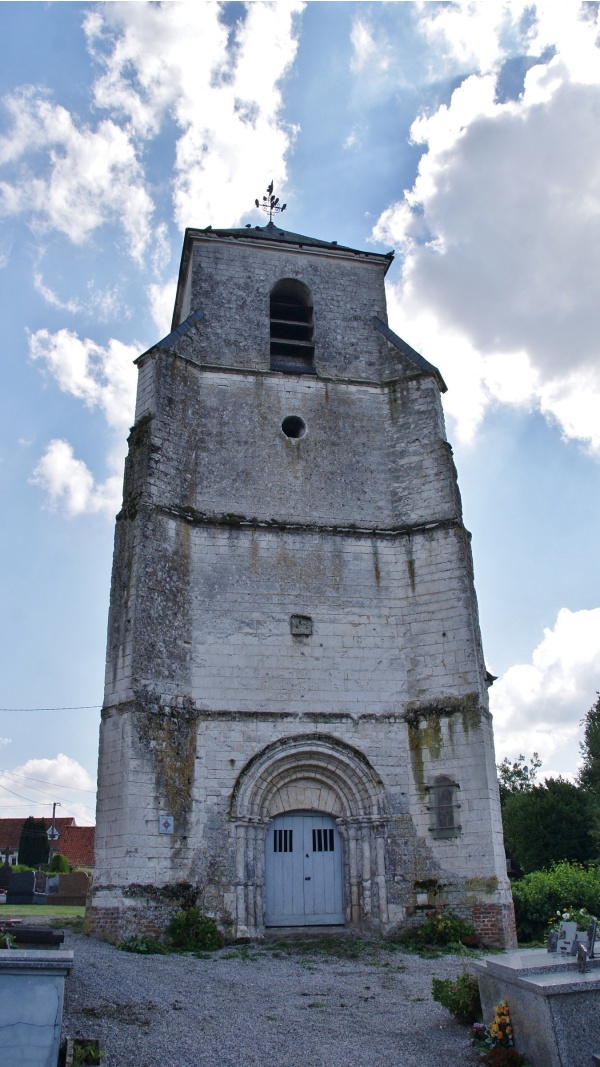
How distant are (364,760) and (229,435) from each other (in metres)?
6.00

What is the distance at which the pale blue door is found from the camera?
11992 mm

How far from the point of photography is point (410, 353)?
15.7 metres

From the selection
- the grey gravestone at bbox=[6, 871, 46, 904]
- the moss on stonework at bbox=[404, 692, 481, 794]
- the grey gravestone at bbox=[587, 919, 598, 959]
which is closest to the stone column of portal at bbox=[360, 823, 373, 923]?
the moss on stonework at bbox=[404, 692, 481, 794]

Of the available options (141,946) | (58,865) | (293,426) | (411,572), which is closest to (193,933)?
(141,946)

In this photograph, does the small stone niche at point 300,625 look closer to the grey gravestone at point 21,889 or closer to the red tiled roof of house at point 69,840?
the grey gravestone at point 21,889

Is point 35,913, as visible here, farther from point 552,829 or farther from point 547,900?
point 552,829

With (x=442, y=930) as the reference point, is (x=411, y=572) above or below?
above

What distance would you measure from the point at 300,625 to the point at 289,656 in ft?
1.79

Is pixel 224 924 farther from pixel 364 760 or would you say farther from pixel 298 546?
pixel 298 546

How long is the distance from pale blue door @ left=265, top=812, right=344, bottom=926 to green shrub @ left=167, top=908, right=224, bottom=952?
124cm

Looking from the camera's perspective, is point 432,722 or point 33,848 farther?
point 33,848

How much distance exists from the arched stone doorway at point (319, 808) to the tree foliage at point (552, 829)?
989 cm

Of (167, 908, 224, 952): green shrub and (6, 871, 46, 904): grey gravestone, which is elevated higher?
(6, 871, 46, 904): grey gravestone

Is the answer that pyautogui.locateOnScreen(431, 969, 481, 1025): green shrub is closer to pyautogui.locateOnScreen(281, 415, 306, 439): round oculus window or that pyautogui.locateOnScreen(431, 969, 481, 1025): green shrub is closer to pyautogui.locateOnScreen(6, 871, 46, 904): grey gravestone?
pyautogui.locateOnScreen(281, 415, 306, 439): round oculus window
